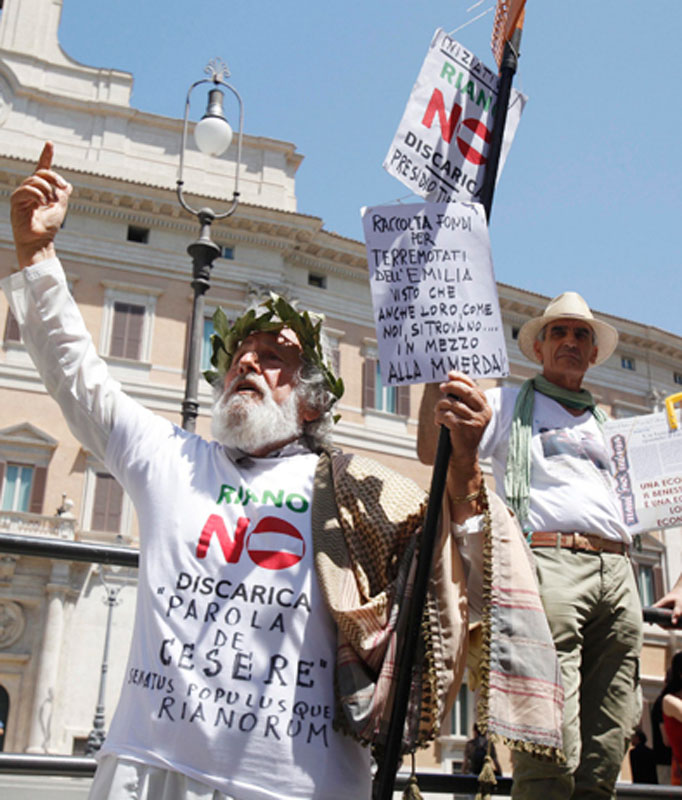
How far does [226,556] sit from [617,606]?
1.51 meters

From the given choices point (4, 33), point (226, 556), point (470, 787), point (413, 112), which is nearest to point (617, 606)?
point (470, 787)

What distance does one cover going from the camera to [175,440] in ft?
8.16

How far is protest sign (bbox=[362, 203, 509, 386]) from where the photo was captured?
93.7 inches

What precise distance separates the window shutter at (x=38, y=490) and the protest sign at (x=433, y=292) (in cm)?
2024

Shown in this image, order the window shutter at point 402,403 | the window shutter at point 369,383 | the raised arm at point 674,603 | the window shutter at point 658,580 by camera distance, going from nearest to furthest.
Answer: the raised arm at point 674,603 → the window shutter at point 369,383 → the window shutter at point 402,403 → the window shutter at point 658,580

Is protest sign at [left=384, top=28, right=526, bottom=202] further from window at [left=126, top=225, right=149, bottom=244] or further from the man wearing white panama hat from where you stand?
window at [left=126, top=225, right=149, bottom=244]

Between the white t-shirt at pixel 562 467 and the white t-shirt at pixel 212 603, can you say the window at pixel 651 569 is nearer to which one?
the white t-shirt at pixel 562 467

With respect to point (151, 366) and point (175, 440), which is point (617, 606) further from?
point (151, 366)

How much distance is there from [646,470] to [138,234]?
22382mm

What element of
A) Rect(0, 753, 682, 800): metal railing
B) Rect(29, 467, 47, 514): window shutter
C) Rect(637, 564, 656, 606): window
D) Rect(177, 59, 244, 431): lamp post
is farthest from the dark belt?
Rect(637, 564, 656, 606): window

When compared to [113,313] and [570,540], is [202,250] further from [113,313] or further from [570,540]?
[113,313]

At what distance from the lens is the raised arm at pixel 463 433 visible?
7.23 ft

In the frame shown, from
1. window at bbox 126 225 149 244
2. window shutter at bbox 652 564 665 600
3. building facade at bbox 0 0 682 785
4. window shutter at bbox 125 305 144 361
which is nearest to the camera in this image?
building facade at bbox 0 0 682 785

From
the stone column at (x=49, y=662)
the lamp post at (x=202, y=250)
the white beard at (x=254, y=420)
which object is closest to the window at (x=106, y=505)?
the stone column at (x=49, y=662)
